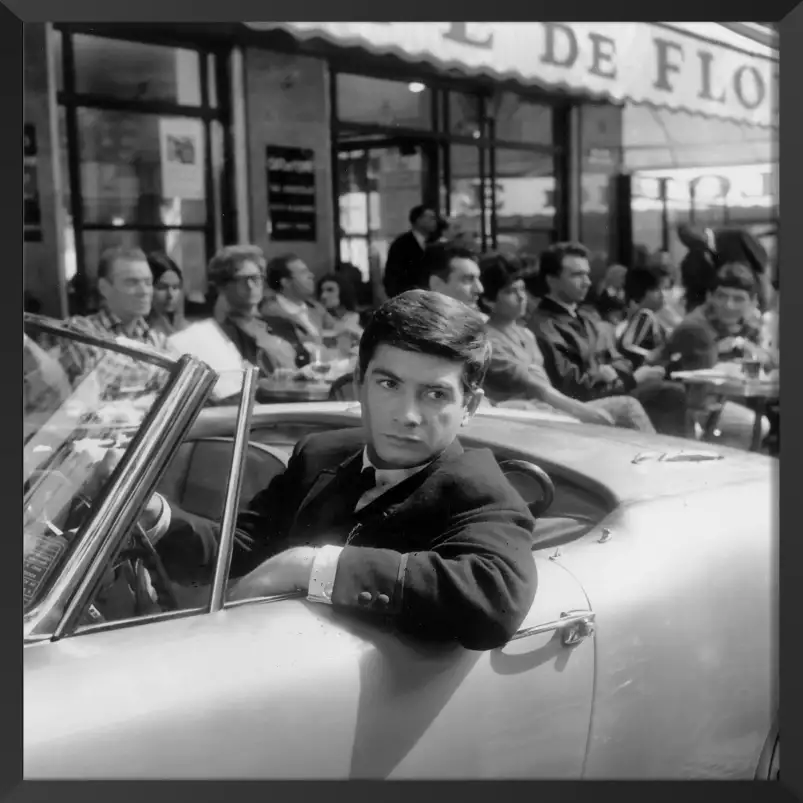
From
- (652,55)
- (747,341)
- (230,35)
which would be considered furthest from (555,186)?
(230,35)

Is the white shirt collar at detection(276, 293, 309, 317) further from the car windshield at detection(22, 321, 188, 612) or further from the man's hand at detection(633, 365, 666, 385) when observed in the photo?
the man's hand at detection(633, 365, 666, 385)

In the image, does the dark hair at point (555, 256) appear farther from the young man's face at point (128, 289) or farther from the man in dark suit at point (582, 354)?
the young man's face at point (128, 289)

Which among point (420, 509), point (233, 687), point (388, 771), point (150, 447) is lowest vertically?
point (388, 771)

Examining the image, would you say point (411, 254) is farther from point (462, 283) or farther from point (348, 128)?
point (348, 128)

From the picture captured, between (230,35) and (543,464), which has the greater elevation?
(230,35)

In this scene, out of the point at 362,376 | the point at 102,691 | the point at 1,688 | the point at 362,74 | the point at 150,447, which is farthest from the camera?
the point at 362,74

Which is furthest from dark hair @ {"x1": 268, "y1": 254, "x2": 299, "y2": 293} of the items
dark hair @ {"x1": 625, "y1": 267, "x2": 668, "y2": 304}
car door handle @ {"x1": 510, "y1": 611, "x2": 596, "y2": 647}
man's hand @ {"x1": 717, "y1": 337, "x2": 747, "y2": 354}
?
man's hand @ {"x1": 717, "y1": 337, "x2": 747, "y2": 354}

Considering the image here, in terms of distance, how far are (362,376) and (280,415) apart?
212 millimetres

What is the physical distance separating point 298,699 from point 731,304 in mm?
1419

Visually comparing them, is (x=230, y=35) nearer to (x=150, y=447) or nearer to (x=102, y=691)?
(x=150, y=447)

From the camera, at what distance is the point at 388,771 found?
187 cm

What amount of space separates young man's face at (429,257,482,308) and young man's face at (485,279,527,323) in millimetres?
59

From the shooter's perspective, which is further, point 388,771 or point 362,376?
point 362,376

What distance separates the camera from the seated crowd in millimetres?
2189
